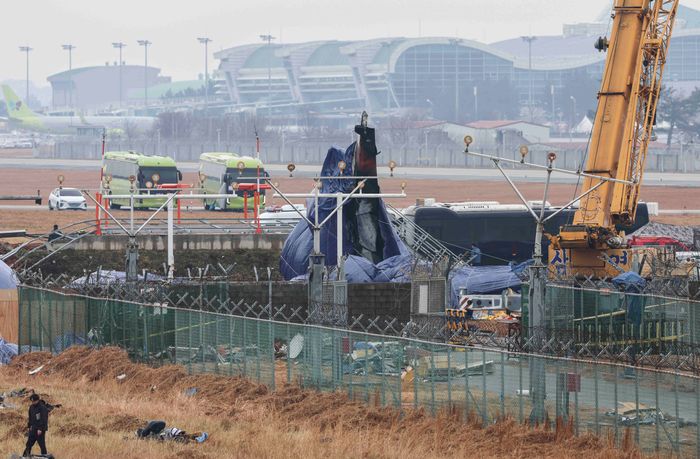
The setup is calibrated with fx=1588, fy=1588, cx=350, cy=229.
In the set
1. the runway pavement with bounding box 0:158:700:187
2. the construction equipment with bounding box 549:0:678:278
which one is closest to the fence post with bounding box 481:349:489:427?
the construction equipment with bounding box 549:0:678:278

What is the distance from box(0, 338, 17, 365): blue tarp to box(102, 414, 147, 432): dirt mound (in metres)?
11.6

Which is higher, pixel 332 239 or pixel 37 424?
pixel 332 239

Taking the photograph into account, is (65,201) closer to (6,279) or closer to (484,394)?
(6,279)

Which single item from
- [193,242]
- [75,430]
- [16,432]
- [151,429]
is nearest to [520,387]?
[151,429]

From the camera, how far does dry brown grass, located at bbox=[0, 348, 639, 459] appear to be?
29.2 meters

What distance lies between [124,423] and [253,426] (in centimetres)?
259

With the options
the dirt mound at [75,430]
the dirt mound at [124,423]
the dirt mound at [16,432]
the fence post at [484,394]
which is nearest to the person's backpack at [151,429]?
the dirt mound at [124,423]

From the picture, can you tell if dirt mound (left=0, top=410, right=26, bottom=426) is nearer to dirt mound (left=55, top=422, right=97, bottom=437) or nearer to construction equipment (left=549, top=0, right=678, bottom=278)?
dirt mound (left=55, top=422, right=97, bottom=437)

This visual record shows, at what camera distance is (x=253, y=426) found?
32062 millimetres

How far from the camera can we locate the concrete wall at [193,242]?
65938 mm

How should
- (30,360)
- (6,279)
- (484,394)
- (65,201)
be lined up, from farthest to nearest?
(65,201), (6,279), (30,360), (484,394)

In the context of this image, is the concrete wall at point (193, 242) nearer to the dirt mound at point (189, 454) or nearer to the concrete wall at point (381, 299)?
the concrete wall at point (381, 299)

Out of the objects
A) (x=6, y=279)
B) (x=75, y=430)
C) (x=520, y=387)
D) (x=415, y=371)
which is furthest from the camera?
(x=6, y=279)

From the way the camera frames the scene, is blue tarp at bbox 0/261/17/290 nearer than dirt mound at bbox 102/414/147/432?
No
